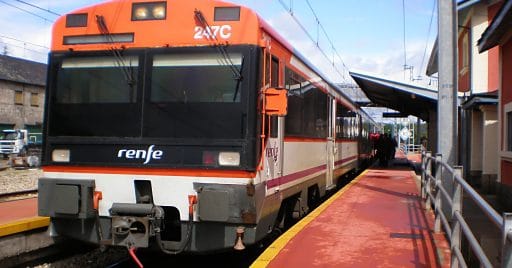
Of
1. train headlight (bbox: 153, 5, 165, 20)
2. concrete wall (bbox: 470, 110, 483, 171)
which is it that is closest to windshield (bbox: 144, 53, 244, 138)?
train headlight (bbox: 153, 5, 165, 20)

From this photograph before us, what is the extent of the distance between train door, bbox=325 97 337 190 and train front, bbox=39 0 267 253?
19.3ft

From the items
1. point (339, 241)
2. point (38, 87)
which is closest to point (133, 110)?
point (339, 241)

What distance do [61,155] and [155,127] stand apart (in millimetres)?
1225

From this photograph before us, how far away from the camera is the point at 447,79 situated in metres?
9.73

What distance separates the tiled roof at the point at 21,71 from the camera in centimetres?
4594

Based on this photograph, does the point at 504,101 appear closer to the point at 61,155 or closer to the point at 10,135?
the point at 61,155

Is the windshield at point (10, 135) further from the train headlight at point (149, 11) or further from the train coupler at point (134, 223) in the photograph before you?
the train coupler at point (134, 223)

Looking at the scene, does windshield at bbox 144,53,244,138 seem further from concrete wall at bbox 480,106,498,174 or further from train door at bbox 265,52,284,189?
concrete wall at bbox 480,106,498,174

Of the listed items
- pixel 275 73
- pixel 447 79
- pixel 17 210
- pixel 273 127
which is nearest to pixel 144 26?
pixel 275 73

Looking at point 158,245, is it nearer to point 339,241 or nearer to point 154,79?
point 154,79

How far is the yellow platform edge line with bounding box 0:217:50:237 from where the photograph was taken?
289 inches

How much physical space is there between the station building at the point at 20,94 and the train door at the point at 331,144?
39.1 m

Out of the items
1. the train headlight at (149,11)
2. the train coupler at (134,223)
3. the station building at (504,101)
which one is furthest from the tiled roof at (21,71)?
the train coupler at (134,223)

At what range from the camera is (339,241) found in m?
6.95
